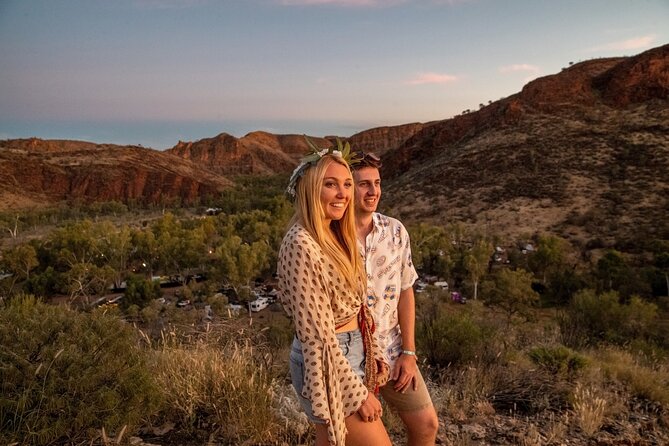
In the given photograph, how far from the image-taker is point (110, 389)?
2.48 m

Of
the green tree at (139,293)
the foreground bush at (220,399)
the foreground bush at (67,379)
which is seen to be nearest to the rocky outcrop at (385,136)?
the green tree at (139,293)

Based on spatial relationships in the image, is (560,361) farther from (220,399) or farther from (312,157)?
(312,157)

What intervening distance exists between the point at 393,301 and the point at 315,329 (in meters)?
0.73

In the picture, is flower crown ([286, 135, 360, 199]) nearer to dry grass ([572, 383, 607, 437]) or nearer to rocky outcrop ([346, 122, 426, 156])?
dry grass ([572, 383, 607, 437])

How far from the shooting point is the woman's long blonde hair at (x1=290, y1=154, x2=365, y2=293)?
1.71m

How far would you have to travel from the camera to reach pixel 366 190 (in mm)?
2234

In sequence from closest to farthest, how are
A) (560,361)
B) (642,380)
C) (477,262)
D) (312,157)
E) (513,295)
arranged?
(312,157)
(642,380)
(560,361)
(513,295)
(477,262)

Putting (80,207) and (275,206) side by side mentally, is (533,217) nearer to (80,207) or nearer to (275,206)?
(275,206)

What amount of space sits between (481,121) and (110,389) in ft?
216

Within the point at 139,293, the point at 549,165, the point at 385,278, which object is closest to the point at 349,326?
the point at 385,278

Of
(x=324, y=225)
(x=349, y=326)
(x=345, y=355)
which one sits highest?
(x=324, y=225)

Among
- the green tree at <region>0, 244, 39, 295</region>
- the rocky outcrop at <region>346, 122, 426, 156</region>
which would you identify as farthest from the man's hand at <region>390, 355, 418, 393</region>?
the rocky outcrop at <region>346, 122, 426, 156</region>

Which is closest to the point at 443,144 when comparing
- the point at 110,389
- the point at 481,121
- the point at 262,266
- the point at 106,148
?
the point at 481,121

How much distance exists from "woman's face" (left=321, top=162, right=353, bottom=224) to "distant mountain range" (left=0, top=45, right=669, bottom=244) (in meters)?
31.6
